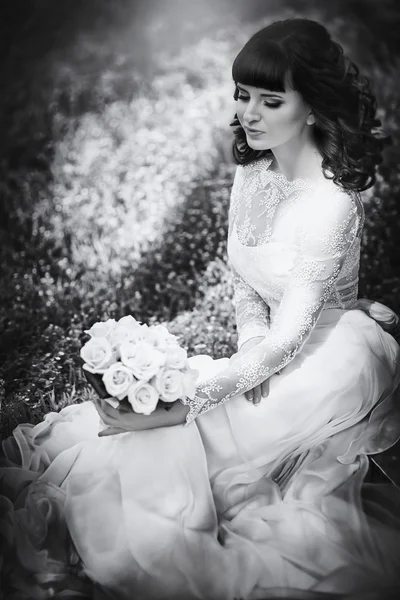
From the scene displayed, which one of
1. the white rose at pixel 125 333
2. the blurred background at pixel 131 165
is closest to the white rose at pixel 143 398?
the white rose at pixel 125 333

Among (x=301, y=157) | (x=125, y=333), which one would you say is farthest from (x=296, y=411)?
(x=301, y=157)

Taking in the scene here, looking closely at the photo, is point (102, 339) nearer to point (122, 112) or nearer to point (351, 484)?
point (351, 484)

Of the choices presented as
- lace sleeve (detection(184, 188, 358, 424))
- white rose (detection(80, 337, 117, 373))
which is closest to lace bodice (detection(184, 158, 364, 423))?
lace sleeve (detection(184, 188, 358, 424))

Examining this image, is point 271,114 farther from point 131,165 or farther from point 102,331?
point 131,165

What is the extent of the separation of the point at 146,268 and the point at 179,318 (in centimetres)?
46

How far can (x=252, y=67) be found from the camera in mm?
1805

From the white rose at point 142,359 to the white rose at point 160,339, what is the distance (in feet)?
0.09

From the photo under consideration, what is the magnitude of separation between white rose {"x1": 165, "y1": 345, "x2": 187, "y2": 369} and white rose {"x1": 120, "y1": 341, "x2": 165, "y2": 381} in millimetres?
22

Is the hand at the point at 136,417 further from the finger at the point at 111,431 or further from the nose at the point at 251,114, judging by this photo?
the nose at the point at 251,114

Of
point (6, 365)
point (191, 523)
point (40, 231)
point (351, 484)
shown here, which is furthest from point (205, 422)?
point (40, 231)

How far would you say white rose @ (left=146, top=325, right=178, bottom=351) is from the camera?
5.49 feet

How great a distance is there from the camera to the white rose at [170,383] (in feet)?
5.35

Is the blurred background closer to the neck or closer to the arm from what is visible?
the arm

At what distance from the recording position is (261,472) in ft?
5.98
